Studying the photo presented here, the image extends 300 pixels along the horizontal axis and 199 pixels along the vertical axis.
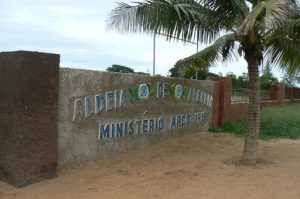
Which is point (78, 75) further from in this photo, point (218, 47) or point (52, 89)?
point (218, 47)

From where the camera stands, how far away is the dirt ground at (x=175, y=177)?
22.6 feet

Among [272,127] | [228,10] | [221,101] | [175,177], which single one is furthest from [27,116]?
[272,127]

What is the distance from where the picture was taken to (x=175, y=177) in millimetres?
7871

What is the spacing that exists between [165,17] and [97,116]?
7.70 ft

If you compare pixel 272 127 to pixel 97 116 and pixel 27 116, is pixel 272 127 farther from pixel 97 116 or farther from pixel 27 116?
pixel 27 116

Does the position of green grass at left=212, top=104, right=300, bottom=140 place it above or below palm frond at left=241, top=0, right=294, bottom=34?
below

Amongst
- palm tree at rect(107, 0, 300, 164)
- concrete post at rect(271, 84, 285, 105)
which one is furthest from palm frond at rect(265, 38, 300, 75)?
concrete post at rect(271, 84, 285, 105)

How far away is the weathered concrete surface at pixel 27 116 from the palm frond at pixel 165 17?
1940mm

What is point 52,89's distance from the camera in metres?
7.50

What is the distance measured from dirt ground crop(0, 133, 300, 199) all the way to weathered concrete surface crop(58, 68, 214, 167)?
0.74 feet

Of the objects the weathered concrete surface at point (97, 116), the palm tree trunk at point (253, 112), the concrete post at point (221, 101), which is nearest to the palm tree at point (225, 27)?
the palm tree trunk at point (253, 112)

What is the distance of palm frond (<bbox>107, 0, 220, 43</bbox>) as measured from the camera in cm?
880

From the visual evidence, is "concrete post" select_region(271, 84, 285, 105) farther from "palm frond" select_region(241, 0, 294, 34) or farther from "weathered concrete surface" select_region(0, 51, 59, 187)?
"weathered concrete surface" select_region(0, 51, 59, 187)

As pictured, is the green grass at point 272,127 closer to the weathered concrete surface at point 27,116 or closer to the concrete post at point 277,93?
the concrete post at point 277,93
